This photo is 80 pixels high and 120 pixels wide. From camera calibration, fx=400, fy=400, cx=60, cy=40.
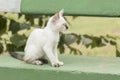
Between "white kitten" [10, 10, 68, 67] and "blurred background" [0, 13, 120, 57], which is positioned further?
"blurred background" [0, 13, 120, 57]

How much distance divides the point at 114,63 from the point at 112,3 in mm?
488

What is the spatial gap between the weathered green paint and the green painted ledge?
0.39 m

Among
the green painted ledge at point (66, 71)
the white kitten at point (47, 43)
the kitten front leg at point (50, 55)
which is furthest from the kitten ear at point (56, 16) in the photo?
the green painted ledge at point (66, 71)

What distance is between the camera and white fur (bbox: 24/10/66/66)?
219 cm

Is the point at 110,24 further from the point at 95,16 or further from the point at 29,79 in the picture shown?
the point at 29,79

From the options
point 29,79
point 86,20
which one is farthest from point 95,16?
point 29,79

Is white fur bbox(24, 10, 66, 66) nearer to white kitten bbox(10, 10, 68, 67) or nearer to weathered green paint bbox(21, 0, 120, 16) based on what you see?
white kitten bbox(10, 10, 68, 67)

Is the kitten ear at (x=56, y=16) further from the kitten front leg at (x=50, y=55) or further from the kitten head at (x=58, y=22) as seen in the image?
the kitten front leg at (x=50, y=55)

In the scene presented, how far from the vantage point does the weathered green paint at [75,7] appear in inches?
101

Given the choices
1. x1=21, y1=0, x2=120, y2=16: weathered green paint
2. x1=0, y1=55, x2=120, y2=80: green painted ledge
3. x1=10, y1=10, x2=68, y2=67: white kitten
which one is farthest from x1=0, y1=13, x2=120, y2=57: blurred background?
x1=10, y1=10, x2=68, y2=67: white kitten

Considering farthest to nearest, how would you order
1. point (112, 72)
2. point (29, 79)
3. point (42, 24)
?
point (42, 24), point (29, 79), point (112, 72)

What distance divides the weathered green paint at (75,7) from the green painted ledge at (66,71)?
15.3 inches

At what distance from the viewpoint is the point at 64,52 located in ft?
8.90

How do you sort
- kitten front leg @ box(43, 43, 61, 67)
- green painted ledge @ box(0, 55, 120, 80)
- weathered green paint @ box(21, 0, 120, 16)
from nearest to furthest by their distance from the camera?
green painted ledge @ box(0, 55, 120, 80) → kitten front leg @ box(43, 43, 61, 67) → weathered green paint @ box(21, 0, 120, 16)
